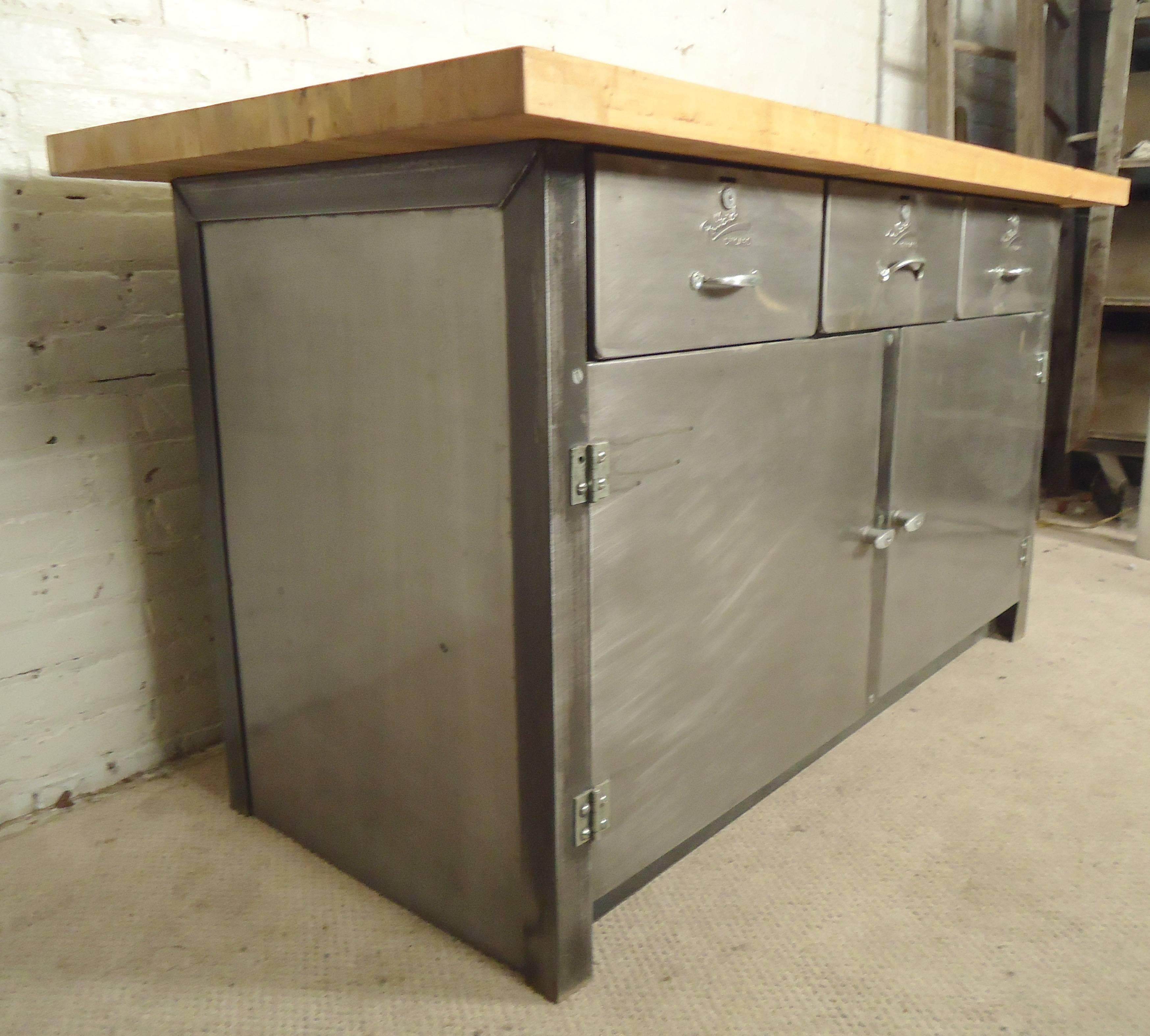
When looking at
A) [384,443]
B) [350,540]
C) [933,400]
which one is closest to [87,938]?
[350,540]

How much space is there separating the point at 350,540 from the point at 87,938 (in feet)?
1.83

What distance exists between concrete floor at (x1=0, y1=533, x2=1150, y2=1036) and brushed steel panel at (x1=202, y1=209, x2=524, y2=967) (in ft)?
0.33

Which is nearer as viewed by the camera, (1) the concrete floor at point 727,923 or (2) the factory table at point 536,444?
(2) the factory table at point 536,444

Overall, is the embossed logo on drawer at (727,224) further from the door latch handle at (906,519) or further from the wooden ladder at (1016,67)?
the wooden ladder at (1016,67)

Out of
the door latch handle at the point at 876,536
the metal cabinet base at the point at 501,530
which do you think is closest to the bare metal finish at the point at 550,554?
the metal cabinet base at the point at 501,530

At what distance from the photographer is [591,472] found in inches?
36.4

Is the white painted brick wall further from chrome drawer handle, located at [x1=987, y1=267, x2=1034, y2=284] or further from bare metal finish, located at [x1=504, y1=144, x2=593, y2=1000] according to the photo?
chrome drawer handle, located at [x1=987, y1=267, x2=1034, y2=284]

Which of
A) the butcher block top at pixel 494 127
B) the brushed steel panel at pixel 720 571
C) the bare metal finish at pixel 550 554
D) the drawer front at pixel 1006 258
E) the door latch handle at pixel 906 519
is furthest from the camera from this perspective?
the drawer front at pixel 1006 258

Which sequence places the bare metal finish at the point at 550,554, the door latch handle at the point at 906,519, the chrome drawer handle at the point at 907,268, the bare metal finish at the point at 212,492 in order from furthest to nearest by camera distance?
the door latch handle at the point at 906,519 → the chrome drawer handle at the point at 907,268 → the bare metal finish at the point at 212,492 → the bare metal finish at the point at 550,554

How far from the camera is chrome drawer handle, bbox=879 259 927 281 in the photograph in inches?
52.1

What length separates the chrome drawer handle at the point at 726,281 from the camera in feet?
3.29

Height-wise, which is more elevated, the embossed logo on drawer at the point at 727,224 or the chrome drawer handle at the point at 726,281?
the embossed logo on drawer at the point at 727,224

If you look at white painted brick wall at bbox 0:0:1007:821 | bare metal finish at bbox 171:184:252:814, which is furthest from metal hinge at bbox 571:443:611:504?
white painted brick wall at bbox 0:0:1007:821

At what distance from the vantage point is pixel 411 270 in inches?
37.6
